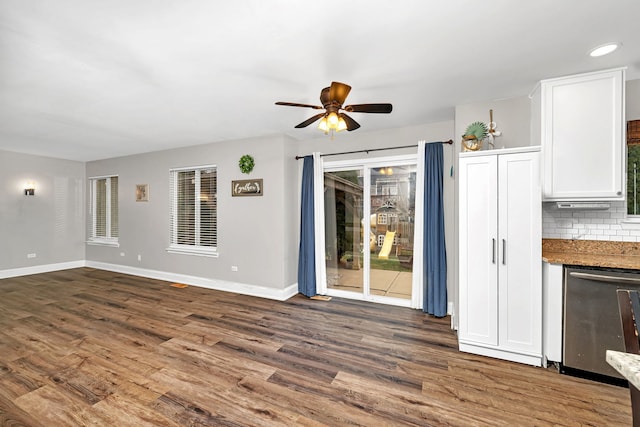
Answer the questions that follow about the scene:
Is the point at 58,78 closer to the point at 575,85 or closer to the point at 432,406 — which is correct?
the point at 432,406

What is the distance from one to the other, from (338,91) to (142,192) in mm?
5498

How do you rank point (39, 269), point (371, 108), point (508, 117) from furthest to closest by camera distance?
point (39, 269) < point (508, 117) < point (371, 108)

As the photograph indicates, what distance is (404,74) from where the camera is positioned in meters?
2.57

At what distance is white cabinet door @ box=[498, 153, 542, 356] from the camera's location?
2572 mm

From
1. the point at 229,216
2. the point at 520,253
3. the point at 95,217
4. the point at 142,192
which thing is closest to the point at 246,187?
the point at 229,216

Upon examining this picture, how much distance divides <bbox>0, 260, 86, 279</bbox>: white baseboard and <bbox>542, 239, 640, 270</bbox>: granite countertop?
9.01m

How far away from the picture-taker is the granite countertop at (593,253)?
7.69 ft

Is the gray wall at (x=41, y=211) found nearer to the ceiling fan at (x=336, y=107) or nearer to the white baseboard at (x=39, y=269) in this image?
the white baseboard at (x=39, y=269)

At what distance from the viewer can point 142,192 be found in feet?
19.6

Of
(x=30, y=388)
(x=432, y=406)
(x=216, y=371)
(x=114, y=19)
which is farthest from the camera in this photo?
(x=216, y=371)

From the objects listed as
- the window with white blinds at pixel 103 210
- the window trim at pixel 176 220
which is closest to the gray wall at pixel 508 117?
the window trim at pixel 176 220

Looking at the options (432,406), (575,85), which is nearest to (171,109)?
(432,406)

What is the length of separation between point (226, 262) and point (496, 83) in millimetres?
4653

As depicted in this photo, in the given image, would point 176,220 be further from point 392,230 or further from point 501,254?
point 501,254
